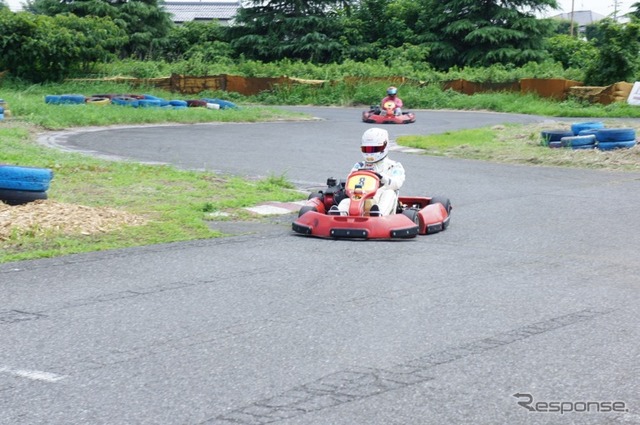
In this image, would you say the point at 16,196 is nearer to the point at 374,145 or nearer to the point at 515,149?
the point at 374,145

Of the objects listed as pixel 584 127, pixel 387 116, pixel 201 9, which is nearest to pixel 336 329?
pixel 584 127

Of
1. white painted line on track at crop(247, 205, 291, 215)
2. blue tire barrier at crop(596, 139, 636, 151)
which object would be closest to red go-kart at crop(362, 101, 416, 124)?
blue tire barrier at crop(596, 139, 636, 151)

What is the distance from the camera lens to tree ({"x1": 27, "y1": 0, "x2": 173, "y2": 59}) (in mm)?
44156

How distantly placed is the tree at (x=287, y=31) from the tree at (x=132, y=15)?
3.75 meters

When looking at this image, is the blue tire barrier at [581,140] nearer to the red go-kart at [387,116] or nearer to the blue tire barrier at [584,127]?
the blue tire barrier at [584,127]

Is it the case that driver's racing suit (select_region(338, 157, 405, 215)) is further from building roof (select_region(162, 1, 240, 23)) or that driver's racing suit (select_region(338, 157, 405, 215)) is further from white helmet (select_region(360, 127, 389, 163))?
building roof (select_region(162, 1, 240, 23))

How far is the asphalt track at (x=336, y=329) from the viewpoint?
4188 millimetres

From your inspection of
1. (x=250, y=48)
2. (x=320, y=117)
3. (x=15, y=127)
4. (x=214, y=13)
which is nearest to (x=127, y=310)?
(x=15, y=127)

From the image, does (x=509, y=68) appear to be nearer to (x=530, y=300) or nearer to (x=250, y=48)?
(x=250, y=48)

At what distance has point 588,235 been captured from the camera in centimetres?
886

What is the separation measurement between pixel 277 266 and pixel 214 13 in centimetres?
6617

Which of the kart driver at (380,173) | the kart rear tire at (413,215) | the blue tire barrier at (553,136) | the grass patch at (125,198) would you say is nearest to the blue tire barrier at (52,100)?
the grass patch at (125,198)

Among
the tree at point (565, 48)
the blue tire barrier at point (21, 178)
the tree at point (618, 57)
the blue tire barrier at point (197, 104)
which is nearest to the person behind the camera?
the blue tire barrier at point (21, 178)

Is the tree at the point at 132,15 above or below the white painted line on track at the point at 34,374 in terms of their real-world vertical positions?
above
